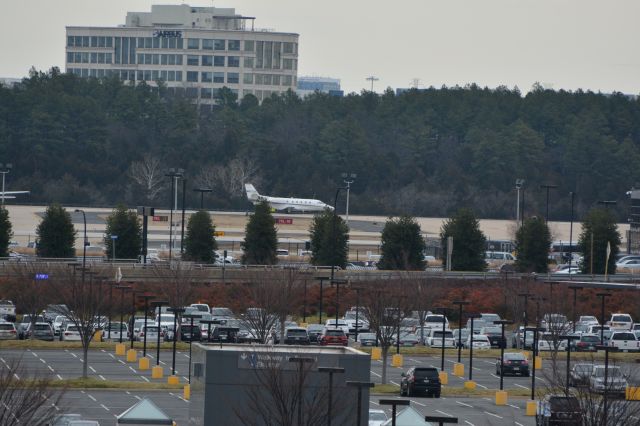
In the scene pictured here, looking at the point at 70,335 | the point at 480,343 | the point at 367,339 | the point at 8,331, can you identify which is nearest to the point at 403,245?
the point at 480,343

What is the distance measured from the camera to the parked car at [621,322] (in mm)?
66625

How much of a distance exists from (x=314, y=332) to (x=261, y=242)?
2388cm

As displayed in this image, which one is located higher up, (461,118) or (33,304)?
(461,118)

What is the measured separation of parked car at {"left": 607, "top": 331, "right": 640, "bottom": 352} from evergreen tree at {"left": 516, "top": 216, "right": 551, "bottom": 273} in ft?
80.8

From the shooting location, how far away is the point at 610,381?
39906 millimetres

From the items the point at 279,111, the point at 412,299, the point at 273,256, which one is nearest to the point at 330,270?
the point at 273,256

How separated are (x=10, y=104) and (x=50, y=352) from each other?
9764cm

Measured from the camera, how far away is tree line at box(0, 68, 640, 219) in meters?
147

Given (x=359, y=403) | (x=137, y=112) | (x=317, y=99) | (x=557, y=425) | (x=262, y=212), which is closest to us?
(x=359, y=403)

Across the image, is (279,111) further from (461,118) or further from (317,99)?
(461,118)

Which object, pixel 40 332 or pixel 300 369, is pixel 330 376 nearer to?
pixel 300 369

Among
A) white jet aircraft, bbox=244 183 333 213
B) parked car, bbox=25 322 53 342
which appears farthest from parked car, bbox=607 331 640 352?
white jet aircraft, bbox=244 183 333 213

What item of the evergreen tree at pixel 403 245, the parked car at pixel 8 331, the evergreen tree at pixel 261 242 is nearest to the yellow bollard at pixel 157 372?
the parked car at pixel 8 331

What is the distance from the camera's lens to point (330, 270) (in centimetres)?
7956
